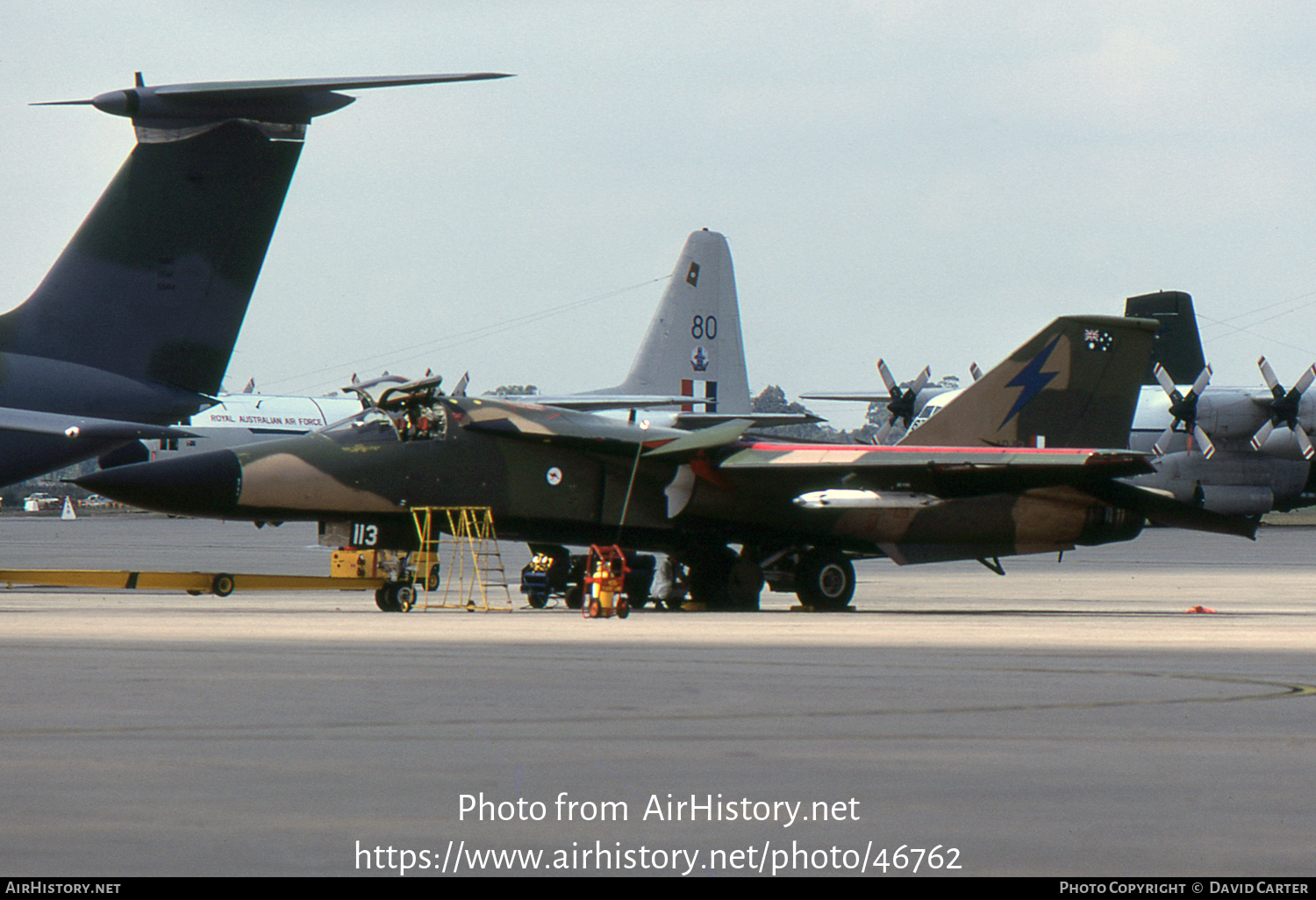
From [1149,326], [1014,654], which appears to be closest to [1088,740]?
[1014,654]

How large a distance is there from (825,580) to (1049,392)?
185 inches

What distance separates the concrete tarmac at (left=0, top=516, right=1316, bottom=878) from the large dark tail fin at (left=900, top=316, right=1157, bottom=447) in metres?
7.88

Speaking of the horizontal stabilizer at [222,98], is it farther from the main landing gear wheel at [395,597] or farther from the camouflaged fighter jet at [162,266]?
the main landing gear wheel at [395,597]

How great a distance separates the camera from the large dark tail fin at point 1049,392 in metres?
25.2

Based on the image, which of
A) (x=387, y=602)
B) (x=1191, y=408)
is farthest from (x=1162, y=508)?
(x=1191, y=408)

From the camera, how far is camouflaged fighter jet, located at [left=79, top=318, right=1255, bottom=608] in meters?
21.9

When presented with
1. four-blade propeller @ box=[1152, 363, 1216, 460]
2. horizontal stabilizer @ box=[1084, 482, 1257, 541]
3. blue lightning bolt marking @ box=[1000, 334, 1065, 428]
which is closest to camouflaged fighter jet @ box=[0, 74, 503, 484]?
blue lightning bolt marking @ box=[1000, 334, 1065, 428]

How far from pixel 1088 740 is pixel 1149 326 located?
18.6 m

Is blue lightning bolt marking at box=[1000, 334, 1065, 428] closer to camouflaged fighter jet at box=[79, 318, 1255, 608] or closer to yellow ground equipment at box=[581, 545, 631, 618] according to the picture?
camouflaged fighter jet at box=[79, 318, 1255, 608]

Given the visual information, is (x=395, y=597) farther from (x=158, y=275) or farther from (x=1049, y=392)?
(x=1049, y=392)

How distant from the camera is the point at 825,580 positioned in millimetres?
24391

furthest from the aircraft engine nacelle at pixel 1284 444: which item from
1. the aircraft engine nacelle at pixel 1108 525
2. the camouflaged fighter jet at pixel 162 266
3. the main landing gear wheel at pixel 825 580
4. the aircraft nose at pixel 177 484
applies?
the camouflaged fighter jet at pixel 162 266

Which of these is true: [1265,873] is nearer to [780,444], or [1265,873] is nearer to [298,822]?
[298,822]

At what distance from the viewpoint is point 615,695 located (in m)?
10.8
